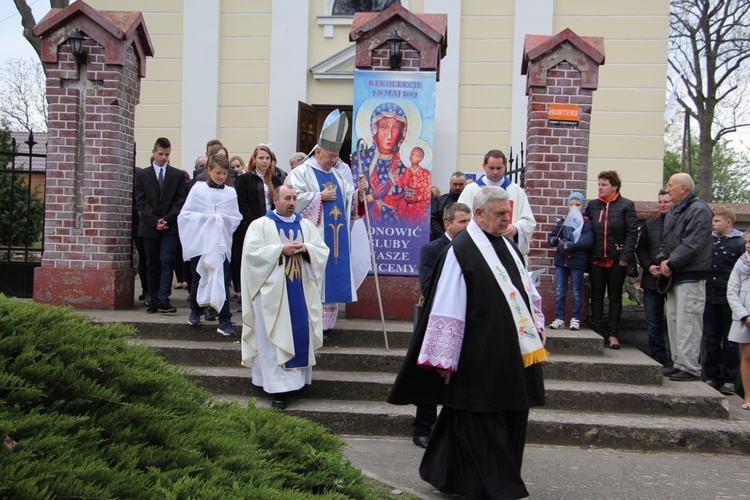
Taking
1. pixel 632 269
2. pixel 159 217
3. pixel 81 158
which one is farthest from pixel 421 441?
pixel 81 158

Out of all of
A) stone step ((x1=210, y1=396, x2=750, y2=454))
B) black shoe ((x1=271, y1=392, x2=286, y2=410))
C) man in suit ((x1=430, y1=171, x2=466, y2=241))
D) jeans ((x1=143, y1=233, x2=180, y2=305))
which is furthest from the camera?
man in suit ((x1=430, y1=171, x2=466, y2=241))

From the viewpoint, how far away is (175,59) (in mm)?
14836

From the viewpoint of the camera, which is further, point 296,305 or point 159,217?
point 159,217

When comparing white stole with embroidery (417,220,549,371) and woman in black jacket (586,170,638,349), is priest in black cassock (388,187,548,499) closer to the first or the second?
white stole with embroidery (417,220,549,371)

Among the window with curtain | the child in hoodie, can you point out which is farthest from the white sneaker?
the window with curtain

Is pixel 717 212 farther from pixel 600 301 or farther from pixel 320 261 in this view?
pixel 320 261

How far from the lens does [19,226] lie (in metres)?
10.7

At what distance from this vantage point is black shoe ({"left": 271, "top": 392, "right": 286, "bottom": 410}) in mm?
6656

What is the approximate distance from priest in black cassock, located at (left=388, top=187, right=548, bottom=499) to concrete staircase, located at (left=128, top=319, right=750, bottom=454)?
1.56 metres

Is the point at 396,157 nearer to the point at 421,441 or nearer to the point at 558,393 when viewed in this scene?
the point at 558,393

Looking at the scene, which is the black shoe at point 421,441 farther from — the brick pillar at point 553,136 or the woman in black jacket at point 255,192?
the woman in black jacket at point 255,192

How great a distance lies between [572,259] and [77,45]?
19.4 feet

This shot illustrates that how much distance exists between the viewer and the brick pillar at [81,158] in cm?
884

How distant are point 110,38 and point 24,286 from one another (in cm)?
324
